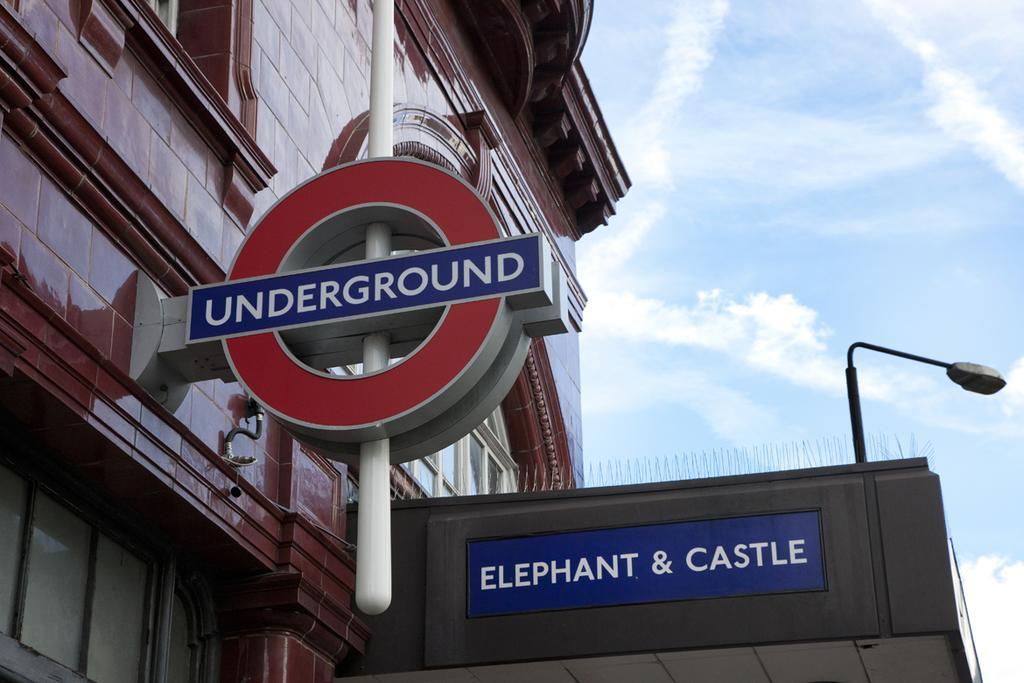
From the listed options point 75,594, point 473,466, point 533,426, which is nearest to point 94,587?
point 75,594

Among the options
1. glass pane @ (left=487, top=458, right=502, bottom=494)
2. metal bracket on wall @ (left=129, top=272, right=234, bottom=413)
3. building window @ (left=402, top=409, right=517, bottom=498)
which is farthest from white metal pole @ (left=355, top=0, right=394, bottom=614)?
glass pane @ (left=487, top=458, right=502, bottom=494)

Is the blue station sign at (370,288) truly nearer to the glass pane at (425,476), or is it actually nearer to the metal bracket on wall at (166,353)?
the metal bracket on wall at (166,353)

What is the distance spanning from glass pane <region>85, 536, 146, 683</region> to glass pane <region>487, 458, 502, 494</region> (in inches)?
320

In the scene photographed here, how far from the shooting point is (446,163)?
15414 mm

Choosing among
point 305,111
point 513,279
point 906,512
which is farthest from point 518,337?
point 305,111

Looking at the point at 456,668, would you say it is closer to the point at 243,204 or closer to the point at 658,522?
the point at 658,522

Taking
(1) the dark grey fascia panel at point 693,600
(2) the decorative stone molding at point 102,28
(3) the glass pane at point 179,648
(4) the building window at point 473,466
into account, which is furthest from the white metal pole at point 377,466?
(4) the building window at point 473,466

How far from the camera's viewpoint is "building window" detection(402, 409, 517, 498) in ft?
47.9

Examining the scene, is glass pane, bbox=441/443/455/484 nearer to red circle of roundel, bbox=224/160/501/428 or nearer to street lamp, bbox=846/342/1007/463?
street lamp, bbox=846/342/1007/463

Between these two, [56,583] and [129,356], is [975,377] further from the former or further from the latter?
[56,583]

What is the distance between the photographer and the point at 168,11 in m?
11.3

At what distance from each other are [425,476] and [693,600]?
5038mm

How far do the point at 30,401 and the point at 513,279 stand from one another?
7.91 feet

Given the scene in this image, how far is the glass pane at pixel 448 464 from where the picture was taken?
15203 mm
